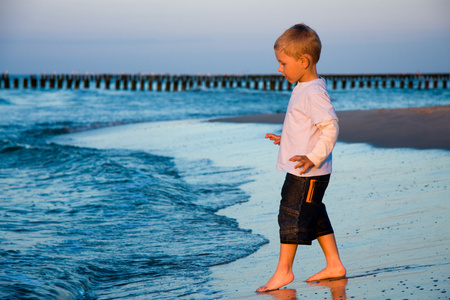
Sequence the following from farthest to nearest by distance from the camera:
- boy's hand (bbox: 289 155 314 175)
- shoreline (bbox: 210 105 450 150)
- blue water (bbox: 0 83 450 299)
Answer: shoreline (bbox: 210 105 450 150) < blue water (bbox: 0 83 450 299) < boy's hand (bbox: 289 155 314 175)

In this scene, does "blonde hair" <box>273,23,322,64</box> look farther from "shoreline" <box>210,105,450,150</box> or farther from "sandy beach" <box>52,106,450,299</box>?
"shoreline" <box>210,105,450,150</box>

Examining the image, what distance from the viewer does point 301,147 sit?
2.47 meters

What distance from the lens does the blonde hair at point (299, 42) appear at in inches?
95.0

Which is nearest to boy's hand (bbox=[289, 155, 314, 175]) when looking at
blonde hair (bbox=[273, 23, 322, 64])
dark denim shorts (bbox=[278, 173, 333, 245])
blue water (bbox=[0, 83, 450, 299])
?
dark denim shorts (bbox=[278, 173, 333, 245])

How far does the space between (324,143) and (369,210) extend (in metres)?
1.70

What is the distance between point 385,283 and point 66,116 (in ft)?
65.3

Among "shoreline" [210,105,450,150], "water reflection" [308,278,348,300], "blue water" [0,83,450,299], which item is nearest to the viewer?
"water reflection" [308,278,348,300]

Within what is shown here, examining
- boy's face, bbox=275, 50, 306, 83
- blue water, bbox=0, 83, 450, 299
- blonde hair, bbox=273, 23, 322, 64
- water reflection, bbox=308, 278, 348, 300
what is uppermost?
blonde hair, bbox=273, 23, 322, 64

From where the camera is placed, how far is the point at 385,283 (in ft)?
7.51

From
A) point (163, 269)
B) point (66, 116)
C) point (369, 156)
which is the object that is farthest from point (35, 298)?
point (66, 116)

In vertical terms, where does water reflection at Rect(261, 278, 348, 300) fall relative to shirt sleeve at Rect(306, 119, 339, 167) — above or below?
below

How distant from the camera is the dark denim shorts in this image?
248cm

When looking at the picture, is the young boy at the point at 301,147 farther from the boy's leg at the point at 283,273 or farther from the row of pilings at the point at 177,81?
the row of pilings at the point at 177,81

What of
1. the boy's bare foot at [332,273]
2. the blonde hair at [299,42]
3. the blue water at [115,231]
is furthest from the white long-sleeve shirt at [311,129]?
the blue water at [115,231]
